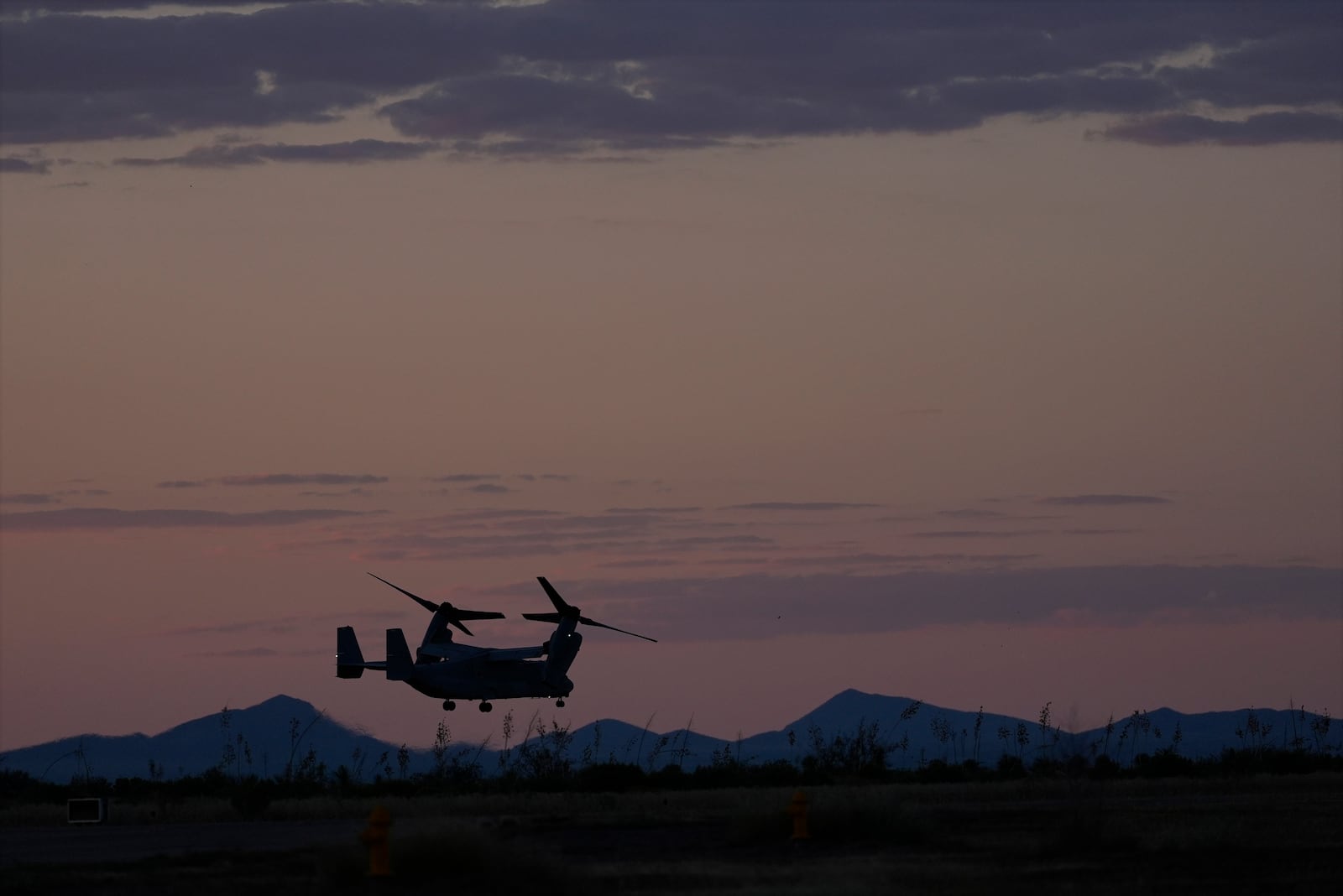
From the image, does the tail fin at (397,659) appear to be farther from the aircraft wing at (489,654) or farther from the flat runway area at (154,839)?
the flat runway area at (154,839)

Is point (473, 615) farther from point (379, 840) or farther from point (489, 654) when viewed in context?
point (379, 840)

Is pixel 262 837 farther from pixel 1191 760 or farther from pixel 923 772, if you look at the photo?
pixel 1191 760

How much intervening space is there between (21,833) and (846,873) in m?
21.0

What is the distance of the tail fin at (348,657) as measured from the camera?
79188mm

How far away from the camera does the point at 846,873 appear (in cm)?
2967

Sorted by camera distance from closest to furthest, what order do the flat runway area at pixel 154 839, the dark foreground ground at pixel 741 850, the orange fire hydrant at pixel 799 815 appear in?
the dark foreground ground at pixel 741 850 < the orange fire hydrant at pixel 799 815 < the flat runway area at pixel 154 839

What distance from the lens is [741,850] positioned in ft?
111

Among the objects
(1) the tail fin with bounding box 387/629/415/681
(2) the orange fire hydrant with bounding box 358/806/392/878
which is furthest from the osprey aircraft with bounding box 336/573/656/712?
(2) the orange fire hydrant with bounding box 358/806/392/878

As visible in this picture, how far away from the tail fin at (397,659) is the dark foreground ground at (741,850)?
31487 mm

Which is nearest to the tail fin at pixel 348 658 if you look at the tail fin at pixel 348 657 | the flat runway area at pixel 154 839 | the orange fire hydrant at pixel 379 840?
the tail fin at pixel 348 657

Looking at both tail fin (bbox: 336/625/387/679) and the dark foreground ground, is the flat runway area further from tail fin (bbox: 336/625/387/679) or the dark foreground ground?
tail fin (bbox: 336/625/387/679)

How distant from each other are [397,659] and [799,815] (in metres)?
44.3

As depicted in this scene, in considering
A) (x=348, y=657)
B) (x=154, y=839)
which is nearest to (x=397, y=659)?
(x=348, y=657)

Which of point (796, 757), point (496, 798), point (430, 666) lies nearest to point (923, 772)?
point (796, 757)
